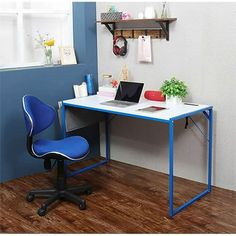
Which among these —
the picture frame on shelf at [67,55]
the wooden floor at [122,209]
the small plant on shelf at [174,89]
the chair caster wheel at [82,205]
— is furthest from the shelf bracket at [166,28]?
the chair caster wheel at [82,205]

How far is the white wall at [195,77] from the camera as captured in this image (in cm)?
342

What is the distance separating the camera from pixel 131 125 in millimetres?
4285

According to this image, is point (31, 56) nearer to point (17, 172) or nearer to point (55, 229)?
point (17, 172)

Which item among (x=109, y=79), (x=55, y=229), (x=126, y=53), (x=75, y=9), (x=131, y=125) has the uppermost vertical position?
(x=75, y=9)

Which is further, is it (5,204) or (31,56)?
(31,56)

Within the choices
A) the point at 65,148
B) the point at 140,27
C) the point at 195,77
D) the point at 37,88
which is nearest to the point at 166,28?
the point at 140,27

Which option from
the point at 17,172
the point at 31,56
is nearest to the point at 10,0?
the point at 31,56

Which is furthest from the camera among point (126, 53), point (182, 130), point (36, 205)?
point (126, 53)

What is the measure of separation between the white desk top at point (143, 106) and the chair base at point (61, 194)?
70 cm

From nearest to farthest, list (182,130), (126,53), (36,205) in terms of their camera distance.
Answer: (36,205) → (182,130) → (126,53)

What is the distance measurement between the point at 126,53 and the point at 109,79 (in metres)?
0.33

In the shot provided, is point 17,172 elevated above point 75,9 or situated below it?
below

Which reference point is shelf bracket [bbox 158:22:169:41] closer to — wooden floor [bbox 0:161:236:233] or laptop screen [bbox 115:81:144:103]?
laptop screen [bbox 115:81:144:103]

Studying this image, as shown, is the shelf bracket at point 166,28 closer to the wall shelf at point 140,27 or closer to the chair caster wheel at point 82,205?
the wall shelf at point 140,27
